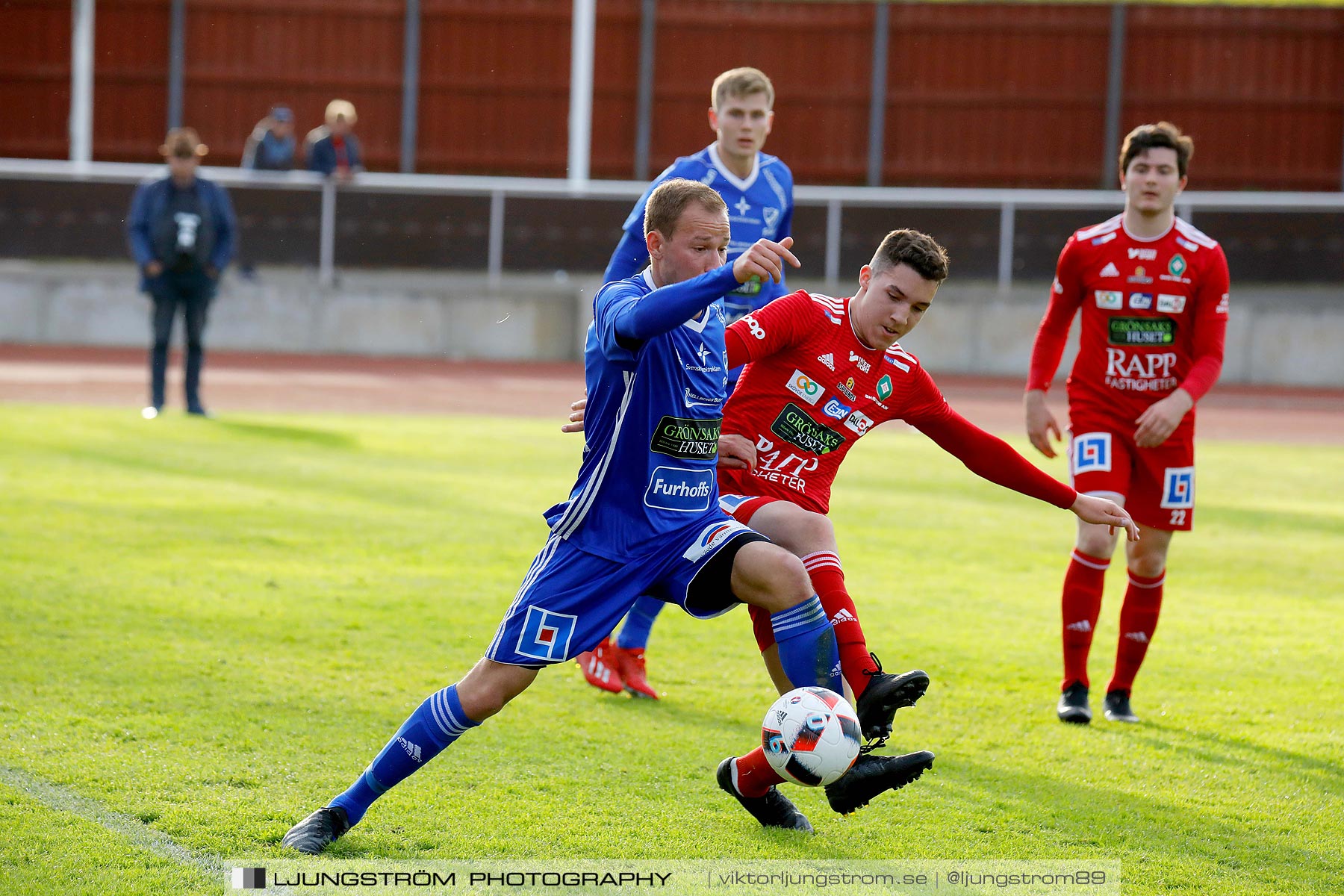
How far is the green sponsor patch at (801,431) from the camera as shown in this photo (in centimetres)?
456

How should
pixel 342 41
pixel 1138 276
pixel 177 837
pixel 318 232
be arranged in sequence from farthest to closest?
1. pixel 342 41
2. pixel 318 232
3. pixel 1138 276
4. pixel 177 837

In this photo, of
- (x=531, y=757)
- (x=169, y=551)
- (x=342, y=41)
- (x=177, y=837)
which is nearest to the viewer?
(x=177, y=837)

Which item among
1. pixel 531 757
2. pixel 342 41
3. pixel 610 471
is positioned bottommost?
pixel 531 757

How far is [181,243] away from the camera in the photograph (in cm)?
1308

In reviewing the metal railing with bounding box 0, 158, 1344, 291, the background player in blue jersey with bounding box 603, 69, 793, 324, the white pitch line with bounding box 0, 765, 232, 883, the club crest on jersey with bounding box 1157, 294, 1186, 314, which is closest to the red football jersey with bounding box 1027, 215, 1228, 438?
the club crest on jersey with bounding box 1157, 294, 1186, 314

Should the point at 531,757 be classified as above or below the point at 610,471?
below

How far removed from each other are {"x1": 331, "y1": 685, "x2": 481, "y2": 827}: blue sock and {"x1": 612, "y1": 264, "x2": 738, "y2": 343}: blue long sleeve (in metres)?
1.11

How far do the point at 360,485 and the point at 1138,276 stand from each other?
610 centimetres

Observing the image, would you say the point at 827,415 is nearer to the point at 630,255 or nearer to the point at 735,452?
the point at 735,452

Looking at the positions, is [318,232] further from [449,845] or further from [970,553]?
[449,845]

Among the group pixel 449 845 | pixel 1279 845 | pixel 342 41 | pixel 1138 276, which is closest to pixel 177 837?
pixel 449 845

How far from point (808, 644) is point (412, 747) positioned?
3.53 ft

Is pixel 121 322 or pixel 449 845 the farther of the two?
pixel 121 322

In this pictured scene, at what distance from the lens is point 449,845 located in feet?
13.1
